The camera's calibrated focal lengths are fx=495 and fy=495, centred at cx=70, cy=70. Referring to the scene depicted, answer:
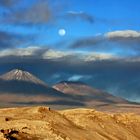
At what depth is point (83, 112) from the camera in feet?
400

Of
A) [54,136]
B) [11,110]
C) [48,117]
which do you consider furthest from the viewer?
[11,110]

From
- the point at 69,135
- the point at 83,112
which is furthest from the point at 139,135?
the point at 69,135

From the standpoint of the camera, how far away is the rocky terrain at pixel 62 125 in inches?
2954

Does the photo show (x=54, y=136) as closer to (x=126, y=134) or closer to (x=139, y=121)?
(x=126, y=134)

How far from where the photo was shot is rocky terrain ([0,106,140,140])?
246ft

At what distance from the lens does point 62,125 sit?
94000mm

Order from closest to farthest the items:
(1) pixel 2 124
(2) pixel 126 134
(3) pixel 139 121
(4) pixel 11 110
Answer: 1. (1) pixel 2 124
2. (4) pixel 11 110
3. (2) pixel 126 134
4. (3) pixel 139 121

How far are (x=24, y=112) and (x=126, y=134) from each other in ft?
89.8

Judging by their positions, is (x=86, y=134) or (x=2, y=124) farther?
(x=86, y=134)

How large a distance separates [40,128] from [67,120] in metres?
25.6

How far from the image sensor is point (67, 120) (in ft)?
344

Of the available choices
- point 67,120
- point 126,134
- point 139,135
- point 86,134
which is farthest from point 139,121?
point 86,134

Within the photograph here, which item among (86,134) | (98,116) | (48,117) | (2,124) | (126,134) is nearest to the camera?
(2,124)

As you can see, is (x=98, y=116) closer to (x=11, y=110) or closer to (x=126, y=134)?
(x=126, y=134)
